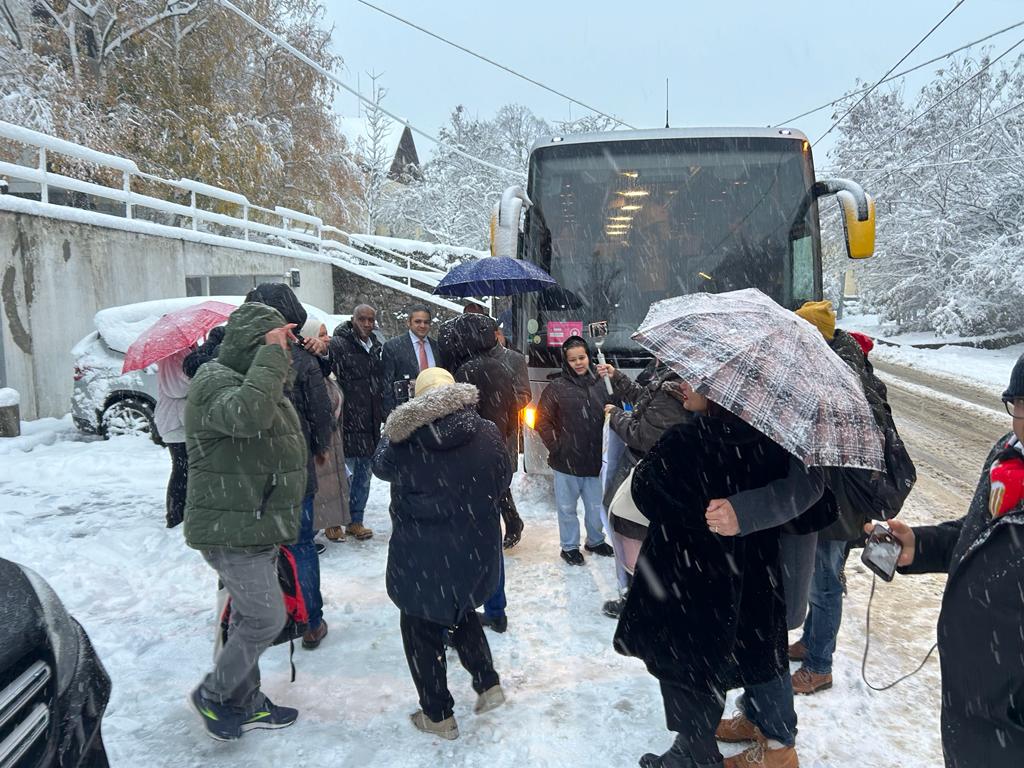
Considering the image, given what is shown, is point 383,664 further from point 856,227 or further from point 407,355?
point 856,227

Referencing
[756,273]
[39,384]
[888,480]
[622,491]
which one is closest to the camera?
[622,491]

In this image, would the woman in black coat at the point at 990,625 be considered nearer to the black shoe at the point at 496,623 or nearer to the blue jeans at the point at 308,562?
the black shoe at the point at 496,623

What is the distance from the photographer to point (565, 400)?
4949 mm

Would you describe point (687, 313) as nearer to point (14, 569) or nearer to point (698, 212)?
point (14, 569)

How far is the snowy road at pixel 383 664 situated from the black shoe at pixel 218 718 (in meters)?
0.08

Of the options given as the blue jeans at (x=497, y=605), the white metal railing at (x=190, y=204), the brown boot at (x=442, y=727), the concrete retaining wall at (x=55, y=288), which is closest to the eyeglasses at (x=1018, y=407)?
the brown boot at (x=442, y=727)

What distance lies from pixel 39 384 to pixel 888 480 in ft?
33.8

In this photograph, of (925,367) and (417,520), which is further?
(925,367)

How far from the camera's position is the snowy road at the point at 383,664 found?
308cm

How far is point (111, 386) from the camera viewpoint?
8.32 m

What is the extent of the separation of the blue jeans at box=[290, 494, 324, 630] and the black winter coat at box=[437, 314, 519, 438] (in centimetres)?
134

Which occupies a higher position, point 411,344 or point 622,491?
point 411,344

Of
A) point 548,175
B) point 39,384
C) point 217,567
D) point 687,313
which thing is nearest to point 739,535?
point 687,313

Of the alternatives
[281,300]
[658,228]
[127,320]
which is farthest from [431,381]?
[127,320]
